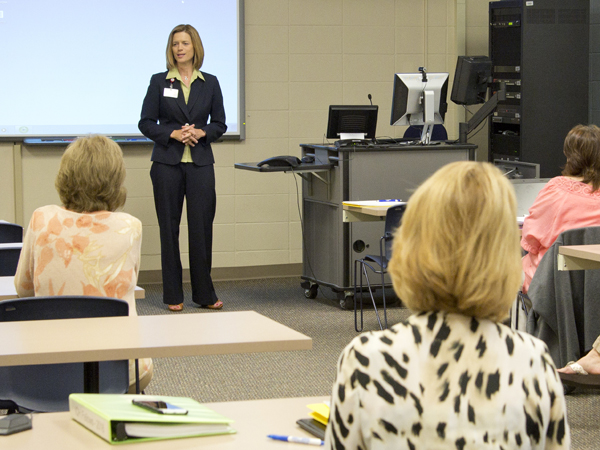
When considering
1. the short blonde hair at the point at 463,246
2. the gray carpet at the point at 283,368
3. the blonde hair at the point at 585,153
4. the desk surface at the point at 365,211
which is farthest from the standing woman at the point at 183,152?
the short blonde hair at the point at 463,246

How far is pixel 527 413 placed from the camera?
1204 millimetres

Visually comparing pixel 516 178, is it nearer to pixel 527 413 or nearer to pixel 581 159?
pixel 581 159

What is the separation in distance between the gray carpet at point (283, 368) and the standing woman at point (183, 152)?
27 cm

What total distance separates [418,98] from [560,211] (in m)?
2.17

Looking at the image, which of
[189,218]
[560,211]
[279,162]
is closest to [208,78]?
[279,162]

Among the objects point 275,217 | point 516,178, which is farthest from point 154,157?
point 516,178

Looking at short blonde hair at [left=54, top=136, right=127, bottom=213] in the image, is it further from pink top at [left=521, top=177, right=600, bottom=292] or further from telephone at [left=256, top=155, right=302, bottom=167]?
telephone at [left=256, top=155, right=302, bottom=167]

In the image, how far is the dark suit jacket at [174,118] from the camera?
5.56 meters

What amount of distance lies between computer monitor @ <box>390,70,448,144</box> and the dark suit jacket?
126 centimetres

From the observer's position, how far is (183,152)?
5.61m

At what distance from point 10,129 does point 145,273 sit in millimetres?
1508

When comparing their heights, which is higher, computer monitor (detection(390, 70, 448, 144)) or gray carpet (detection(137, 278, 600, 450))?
computer monitor (detection(390, 70, 448, 144))

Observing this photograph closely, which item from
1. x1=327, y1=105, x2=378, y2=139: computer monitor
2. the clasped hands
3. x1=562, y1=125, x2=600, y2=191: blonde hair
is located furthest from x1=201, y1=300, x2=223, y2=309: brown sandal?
x1=562, y1=125, x2=600, y2=191: blonde hair

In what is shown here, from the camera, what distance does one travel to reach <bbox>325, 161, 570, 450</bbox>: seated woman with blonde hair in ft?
3.85
